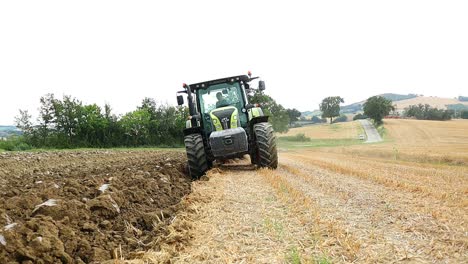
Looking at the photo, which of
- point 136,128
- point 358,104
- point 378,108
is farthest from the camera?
point 358,104

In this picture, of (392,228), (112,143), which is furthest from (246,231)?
(112,143)

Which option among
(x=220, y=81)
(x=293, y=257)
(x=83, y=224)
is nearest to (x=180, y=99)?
(x=220, y=81)

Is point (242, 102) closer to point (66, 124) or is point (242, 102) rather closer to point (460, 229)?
point (460, 229)

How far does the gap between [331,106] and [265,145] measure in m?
71.5

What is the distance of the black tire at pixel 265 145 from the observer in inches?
372

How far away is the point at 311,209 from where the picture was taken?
500cm

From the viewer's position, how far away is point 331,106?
78.2m

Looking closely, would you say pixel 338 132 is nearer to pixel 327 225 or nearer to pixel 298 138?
pixel 298 138

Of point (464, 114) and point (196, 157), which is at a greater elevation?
point (196, 157)

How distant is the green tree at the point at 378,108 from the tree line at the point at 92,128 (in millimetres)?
32201

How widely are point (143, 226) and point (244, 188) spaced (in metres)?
2.69

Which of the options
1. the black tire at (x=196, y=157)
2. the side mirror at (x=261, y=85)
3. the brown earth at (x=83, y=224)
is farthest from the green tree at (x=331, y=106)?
the brown earth at (x=83, y=224)

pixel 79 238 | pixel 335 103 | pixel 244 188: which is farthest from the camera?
pixel 335 103

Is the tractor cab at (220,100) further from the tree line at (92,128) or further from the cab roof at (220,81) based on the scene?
the tree line at (92,128)
